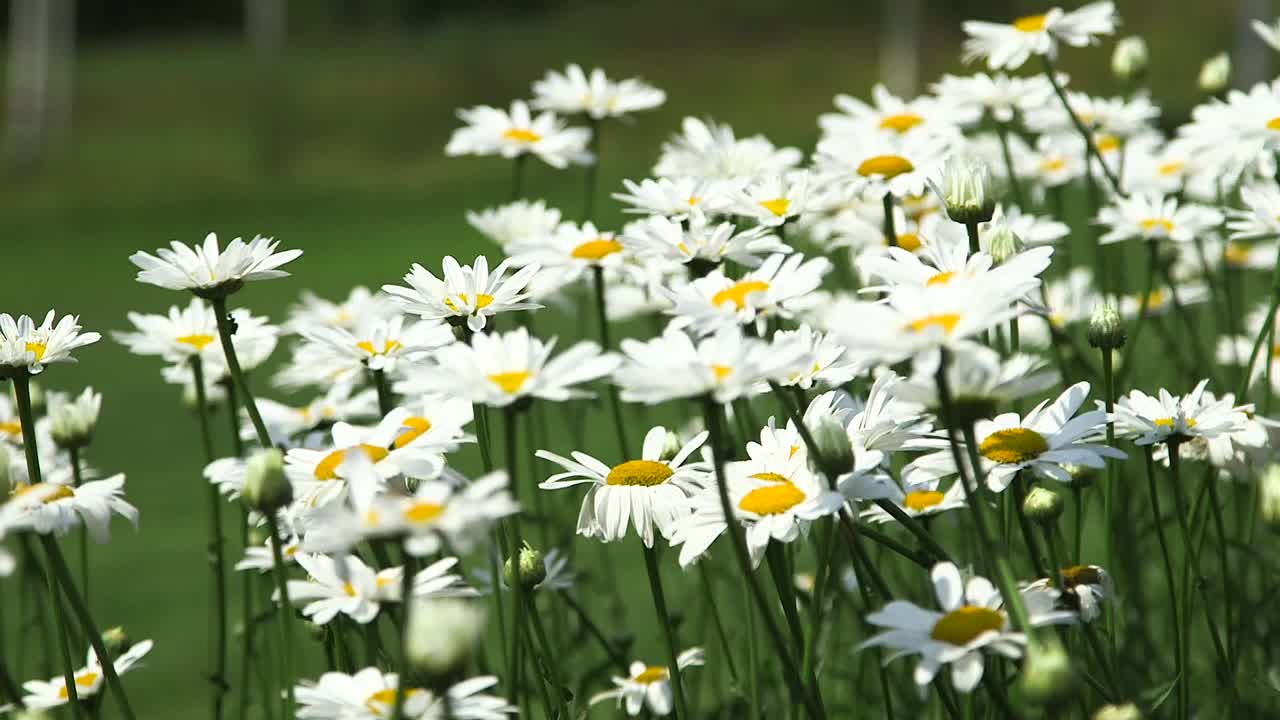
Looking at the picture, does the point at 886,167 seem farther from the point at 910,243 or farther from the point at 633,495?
the point at 633,495

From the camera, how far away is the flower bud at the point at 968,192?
0.85 metres

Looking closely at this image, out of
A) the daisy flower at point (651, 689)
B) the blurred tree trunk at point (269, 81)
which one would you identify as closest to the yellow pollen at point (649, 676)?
the daisy flower at point (651, 689)

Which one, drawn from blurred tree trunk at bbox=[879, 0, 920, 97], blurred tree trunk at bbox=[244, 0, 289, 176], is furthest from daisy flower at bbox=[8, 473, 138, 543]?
blurred tree trunk at bbox=[244, 0, 289, 176]

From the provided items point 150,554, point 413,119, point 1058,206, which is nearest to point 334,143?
point 413,119

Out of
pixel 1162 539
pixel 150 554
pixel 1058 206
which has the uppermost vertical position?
pixel 1058 206

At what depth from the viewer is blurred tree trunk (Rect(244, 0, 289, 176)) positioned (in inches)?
451

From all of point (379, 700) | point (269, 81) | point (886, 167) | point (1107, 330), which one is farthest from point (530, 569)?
point (269, 81)

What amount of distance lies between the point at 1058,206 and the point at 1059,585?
95 cm

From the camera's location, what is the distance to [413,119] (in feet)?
40.9

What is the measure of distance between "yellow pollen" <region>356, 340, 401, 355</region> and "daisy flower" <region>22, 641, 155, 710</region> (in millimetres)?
232

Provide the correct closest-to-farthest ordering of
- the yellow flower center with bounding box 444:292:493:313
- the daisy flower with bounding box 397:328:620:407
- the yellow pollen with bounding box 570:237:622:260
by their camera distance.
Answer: the daisy flower with bounding box 397:328:620:407, the yellow flower center with bounding box 444:292:493:313, the yellow pollen with bounding box 570:237:622:260

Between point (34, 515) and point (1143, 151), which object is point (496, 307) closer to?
point (34, 515)

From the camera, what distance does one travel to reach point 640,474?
811mm

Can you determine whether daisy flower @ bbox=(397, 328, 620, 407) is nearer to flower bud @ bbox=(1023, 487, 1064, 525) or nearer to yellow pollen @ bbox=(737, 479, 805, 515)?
yellow pollen @ bbox=(737, 479, 805, 515)
